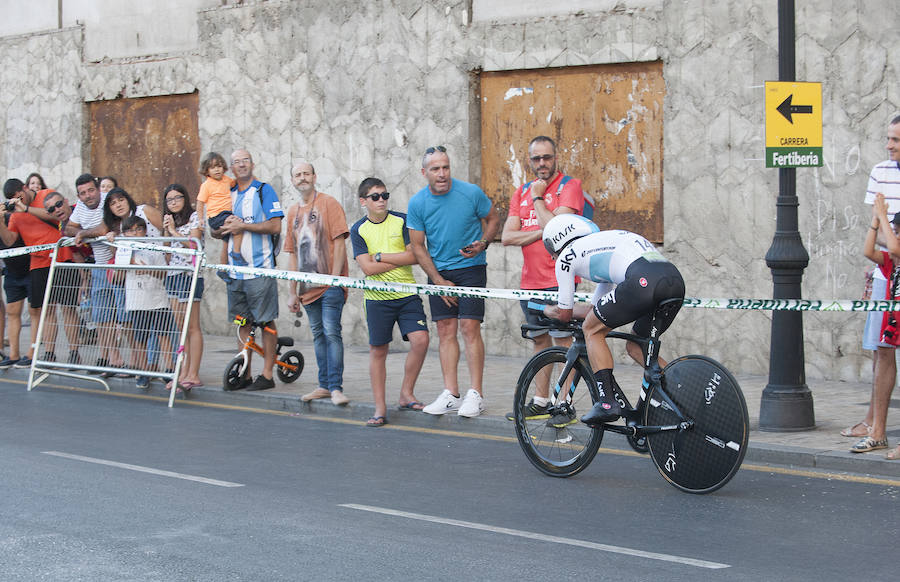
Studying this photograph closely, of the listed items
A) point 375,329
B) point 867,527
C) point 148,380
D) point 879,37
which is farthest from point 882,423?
point 148,380

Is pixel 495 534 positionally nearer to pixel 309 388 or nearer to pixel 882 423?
pixel 882 423

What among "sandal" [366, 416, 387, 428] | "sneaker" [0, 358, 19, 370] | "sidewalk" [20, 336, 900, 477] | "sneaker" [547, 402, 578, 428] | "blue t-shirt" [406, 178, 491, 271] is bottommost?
"sandal" [366, 416, 387, 428]

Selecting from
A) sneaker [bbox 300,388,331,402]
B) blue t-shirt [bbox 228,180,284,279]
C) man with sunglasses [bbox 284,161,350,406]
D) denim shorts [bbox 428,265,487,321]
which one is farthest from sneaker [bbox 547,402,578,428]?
blue t-shirt [bbox 228,180,284,279]

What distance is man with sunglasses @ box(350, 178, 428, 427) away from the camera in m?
10.6

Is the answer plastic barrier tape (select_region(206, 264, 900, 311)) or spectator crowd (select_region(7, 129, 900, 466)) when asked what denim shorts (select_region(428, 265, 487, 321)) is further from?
plastic barrier tape (select_region(206, 264, 900, 311))

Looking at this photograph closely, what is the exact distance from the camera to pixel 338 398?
36.5ft

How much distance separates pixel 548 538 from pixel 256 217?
252 inches

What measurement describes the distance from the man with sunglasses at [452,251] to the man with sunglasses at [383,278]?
0.20 metres

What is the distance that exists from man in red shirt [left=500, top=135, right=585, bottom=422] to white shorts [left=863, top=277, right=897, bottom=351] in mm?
2272

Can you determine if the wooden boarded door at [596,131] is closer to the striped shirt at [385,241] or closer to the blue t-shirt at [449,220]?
the blue t-shirt at [449,220]

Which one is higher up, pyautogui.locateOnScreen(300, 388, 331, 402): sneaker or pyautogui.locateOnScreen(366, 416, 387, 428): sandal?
pyautogui.locateOnScreen(300, 388, 331, 402): sneaker

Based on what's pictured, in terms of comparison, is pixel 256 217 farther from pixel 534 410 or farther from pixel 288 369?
pixel 534 410

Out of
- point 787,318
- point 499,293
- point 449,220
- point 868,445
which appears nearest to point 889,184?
point 787,318

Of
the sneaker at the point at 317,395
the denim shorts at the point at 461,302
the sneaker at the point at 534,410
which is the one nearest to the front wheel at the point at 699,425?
the sneaker at the point at 534,410
